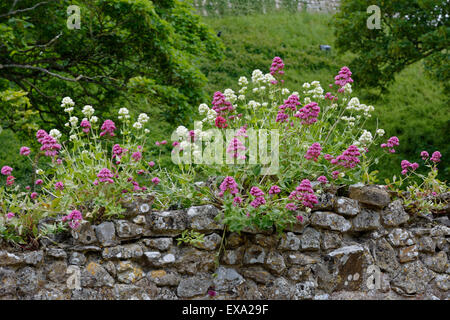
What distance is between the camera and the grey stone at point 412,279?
422 cm

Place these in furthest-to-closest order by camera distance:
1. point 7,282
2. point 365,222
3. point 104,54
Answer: point 104,54, point 365,222, point 7,282

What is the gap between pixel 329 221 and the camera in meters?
4.05

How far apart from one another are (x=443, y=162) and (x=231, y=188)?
31.2 feet

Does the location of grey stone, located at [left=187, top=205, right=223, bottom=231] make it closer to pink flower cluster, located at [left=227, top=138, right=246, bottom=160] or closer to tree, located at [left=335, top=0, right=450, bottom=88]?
pink flower cluster, located at [left=227, top=138, right=246, bottom=160]

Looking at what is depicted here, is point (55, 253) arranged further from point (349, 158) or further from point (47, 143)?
point (349, 158)

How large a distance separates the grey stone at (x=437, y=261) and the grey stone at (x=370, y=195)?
71 centimetres

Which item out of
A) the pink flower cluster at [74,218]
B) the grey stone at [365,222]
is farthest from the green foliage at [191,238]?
the grey stone at [365,222]

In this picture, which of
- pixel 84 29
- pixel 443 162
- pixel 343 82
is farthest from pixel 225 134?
pixel 443 162

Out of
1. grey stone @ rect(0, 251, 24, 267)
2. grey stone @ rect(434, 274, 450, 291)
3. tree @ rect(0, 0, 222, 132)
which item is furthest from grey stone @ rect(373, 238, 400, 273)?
tree @ rect(0, 0, 222, 132)

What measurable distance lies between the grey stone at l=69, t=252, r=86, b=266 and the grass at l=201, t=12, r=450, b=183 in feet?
29.3

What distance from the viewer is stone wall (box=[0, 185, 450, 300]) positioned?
11.2 ft

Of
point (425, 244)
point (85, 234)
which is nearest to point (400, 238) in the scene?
point (425, 244)

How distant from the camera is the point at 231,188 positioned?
367 centimetres

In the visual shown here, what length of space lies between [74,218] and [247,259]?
140 cm
